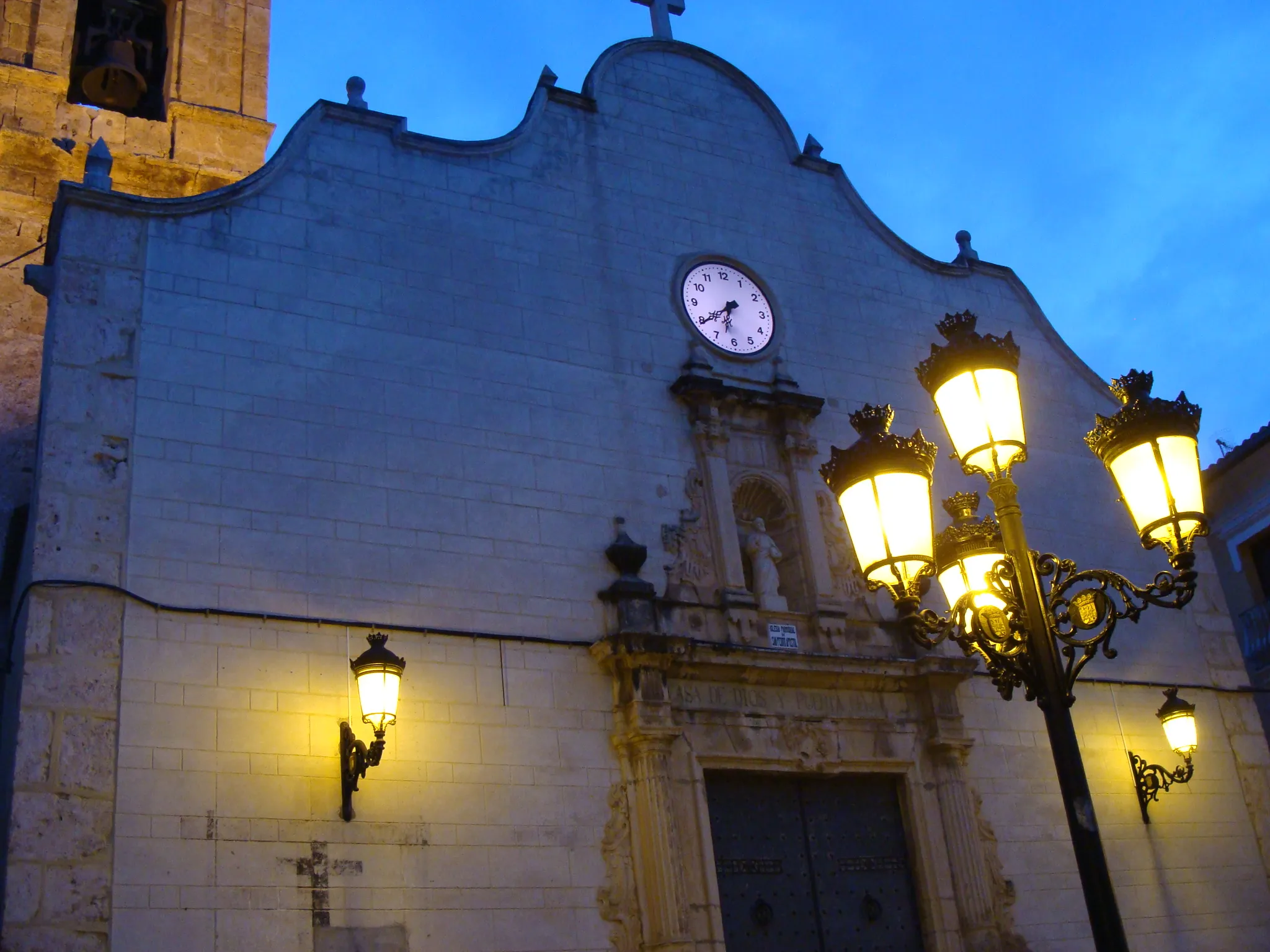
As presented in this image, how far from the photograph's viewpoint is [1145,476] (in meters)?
5.93

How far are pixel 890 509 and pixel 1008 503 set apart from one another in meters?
0.50

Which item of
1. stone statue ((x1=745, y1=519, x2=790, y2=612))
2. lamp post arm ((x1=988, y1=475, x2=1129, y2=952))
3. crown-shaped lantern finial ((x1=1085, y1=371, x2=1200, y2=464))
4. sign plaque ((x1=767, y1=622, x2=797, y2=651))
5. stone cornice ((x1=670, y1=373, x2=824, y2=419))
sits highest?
stone cornice ((x1=670, y1=373, x2=824, y2=419))

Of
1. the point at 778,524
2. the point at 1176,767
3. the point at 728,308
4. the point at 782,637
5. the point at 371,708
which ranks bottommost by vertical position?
the point at 1176,767

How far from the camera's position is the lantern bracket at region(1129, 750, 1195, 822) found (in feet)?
39.4

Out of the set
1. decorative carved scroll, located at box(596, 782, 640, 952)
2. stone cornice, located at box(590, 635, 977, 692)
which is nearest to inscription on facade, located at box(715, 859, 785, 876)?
decorative carved scroll, located at box(596, 782, 640, 952)

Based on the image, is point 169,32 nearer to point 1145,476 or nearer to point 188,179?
point 188,179

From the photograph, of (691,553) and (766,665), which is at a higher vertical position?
(691,553)

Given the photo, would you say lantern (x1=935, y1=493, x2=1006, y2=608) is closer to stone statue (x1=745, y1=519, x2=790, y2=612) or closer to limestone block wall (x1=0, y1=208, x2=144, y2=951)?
stone statue (x1=745, y1=519, x2=790, y2=612)

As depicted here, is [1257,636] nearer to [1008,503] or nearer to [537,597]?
[537,597]

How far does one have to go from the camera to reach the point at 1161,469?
5.90m

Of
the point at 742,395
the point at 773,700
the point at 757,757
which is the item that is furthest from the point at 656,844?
the point at 742,395

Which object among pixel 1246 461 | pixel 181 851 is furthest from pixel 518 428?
pixel 1246 461

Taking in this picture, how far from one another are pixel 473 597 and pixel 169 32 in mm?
9471

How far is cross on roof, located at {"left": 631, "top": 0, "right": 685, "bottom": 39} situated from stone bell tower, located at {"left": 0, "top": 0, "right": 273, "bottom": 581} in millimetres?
4789
